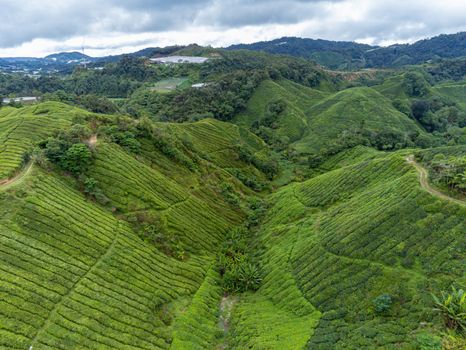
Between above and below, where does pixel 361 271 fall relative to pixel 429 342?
below

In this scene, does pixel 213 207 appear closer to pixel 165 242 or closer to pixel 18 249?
pixel 165 242

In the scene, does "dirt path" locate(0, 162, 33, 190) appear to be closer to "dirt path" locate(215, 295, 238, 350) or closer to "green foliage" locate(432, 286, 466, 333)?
"dirt path" locate(215, 295, 238, 350)

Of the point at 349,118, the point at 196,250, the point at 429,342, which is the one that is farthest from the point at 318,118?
the point at 429,342

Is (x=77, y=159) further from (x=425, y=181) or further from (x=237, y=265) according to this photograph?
(x=425, y=181)

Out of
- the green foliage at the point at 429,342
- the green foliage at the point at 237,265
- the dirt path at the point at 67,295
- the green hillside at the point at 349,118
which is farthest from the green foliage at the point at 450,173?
the green hillside at the point at 349,118

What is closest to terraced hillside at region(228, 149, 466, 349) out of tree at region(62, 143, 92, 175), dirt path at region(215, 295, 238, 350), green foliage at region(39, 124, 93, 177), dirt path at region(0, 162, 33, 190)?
dirt path at region(215, 295, 238, 350)
